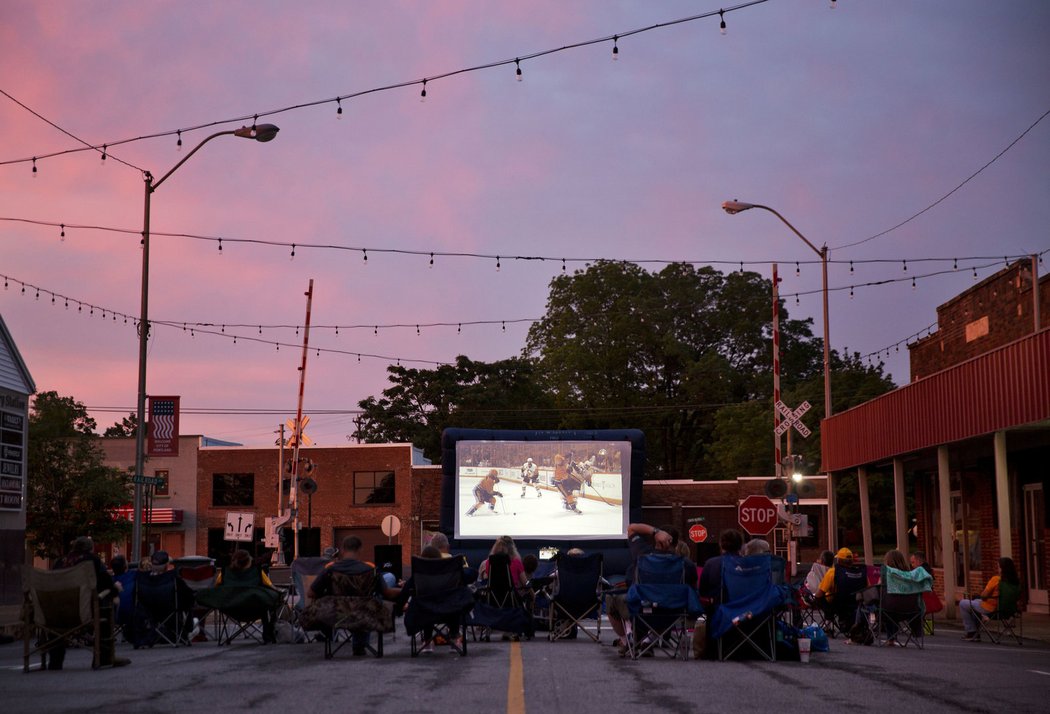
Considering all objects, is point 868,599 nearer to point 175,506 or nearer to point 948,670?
point 948,670

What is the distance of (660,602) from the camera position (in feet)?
44.8

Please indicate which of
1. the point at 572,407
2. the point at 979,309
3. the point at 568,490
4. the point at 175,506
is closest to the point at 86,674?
the point at 979,309

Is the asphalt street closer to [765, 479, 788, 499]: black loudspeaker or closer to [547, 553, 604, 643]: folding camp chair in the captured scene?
[547, 553, 604, 643]: folding camp chair

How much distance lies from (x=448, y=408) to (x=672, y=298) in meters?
12.5

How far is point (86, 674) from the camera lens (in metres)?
11.9

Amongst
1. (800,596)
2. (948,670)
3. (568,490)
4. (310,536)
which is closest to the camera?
(948,670)

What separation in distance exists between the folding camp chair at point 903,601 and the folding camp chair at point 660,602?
3.33 m

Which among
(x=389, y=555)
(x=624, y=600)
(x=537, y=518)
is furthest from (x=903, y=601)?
(x=537, y=518)

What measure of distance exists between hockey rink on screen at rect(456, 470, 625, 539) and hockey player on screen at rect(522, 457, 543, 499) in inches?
4.1

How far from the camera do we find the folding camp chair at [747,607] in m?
13.2

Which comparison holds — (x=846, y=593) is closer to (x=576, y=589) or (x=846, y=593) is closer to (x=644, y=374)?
(x=576, y=589)

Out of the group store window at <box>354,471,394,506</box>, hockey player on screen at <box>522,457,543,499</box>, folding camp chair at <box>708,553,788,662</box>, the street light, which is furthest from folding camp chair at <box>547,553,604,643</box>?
store window at <box>354,471,394,506</box>

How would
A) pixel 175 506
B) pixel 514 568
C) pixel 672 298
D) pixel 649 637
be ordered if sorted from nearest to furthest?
pixel 649 637
pixel 514 568
pixel 175 506
pixel 672 298

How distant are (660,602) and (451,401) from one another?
173ft
